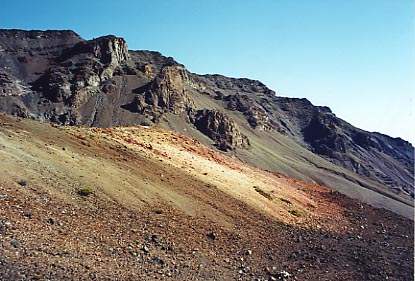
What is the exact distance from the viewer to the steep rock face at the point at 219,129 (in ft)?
295

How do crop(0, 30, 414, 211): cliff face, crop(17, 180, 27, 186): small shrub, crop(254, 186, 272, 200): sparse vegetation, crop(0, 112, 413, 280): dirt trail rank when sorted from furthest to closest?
crop(0, 30, 414, 211): cliff face, crop(254, 186, 272, 200): sparse vegetation, crop(17, 180, 27, 186): small shrub, crop(0, 112, 413, 280): dirt trail

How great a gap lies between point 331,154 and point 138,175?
139 meters

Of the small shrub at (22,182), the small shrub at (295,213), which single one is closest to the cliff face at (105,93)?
the small shrub at (295,213)

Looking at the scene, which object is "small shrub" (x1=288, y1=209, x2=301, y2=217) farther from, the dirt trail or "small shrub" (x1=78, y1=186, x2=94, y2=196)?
"small shrub" (x1=78, y1=186, x2=94, y2=196)

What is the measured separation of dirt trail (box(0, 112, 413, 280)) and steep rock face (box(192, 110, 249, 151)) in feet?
195

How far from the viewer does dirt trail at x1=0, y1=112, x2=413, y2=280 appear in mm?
13414

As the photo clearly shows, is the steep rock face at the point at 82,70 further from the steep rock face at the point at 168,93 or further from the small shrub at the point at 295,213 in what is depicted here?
the small shrub at the point at 295,213

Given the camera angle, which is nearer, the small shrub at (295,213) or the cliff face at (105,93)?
the small shrub at (295,213)

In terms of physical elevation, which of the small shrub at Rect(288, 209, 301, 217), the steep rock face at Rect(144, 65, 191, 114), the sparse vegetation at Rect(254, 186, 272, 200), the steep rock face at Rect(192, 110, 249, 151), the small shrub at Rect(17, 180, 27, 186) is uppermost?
the steep rock face at Rect(144, 65, 191, 114)

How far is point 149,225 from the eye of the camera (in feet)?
56.5

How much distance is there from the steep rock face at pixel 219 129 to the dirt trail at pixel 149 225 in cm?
5941

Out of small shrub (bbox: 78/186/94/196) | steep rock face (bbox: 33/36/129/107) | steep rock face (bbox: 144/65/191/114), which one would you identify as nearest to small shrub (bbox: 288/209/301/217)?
small shrub (bbox: 78/186/94/196)

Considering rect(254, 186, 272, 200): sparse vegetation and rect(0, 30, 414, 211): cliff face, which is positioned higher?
rect(0, 30, 414, 211): cliff face

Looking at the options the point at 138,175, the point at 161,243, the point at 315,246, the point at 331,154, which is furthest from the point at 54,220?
the point at 331,154
